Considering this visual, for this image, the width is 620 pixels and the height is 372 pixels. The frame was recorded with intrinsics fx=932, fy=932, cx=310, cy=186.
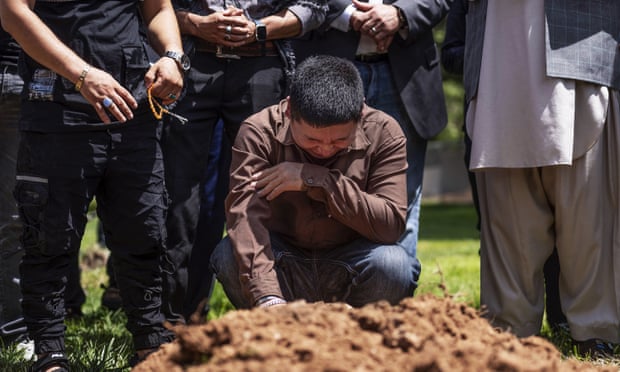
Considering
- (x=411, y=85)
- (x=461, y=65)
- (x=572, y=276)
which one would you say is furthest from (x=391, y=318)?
(x=461, y=65)

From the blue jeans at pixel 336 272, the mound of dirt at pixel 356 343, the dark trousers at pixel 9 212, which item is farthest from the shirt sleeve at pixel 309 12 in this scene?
the mound of dirt at pixel 356 343

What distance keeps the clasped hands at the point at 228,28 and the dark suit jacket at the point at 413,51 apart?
0.43m

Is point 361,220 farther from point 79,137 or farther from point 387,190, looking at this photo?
point 79,137

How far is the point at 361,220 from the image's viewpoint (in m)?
3.92

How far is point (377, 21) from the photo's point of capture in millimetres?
4609

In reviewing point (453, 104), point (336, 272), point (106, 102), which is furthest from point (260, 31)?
point (453, 104)

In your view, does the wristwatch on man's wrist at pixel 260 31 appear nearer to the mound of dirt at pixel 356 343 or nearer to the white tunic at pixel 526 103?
the white tunic at pixel 526 103

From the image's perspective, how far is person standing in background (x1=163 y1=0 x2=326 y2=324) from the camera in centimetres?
446

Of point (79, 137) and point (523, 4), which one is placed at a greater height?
point (523, 4)

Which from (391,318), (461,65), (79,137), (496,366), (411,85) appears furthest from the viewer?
(461,65)

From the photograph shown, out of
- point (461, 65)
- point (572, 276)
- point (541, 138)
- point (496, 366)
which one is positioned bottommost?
point (572, 276)

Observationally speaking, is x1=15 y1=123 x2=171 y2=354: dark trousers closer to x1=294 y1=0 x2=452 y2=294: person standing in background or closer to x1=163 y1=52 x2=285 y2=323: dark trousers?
x1=163 y1=52 x2=285 y2=323: dark trousers

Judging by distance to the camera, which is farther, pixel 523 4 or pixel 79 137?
pixel 523 4

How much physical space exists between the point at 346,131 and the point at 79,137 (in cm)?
109
